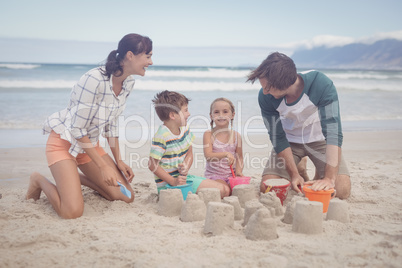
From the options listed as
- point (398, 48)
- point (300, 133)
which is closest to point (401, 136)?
point (300, 133)

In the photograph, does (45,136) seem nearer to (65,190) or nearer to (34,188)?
(34,188)

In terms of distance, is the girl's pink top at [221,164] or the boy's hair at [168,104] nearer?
the boy's hair at [168,104]

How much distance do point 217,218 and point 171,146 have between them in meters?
1.07

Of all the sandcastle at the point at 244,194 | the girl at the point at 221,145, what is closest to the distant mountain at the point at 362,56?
the girl at the point at 221,145

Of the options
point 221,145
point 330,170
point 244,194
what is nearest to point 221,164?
point 221,145

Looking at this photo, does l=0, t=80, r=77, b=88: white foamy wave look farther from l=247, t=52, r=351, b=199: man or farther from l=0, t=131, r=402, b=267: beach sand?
l=247, t=52, r=351, b=199: man

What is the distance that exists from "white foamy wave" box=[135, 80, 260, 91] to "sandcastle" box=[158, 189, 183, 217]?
1149 cm

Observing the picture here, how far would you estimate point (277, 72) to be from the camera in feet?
10.3

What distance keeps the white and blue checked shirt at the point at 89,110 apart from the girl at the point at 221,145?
98cm

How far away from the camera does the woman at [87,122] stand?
3.03 metres

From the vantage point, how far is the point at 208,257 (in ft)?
7.01

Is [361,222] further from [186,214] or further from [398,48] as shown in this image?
[398,48]

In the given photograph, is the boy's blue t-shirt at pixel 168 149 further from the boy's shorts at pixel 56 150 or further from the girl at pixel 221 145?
the boy's shorts at pixel 56 150

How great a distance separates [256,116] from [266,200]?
5763mm
